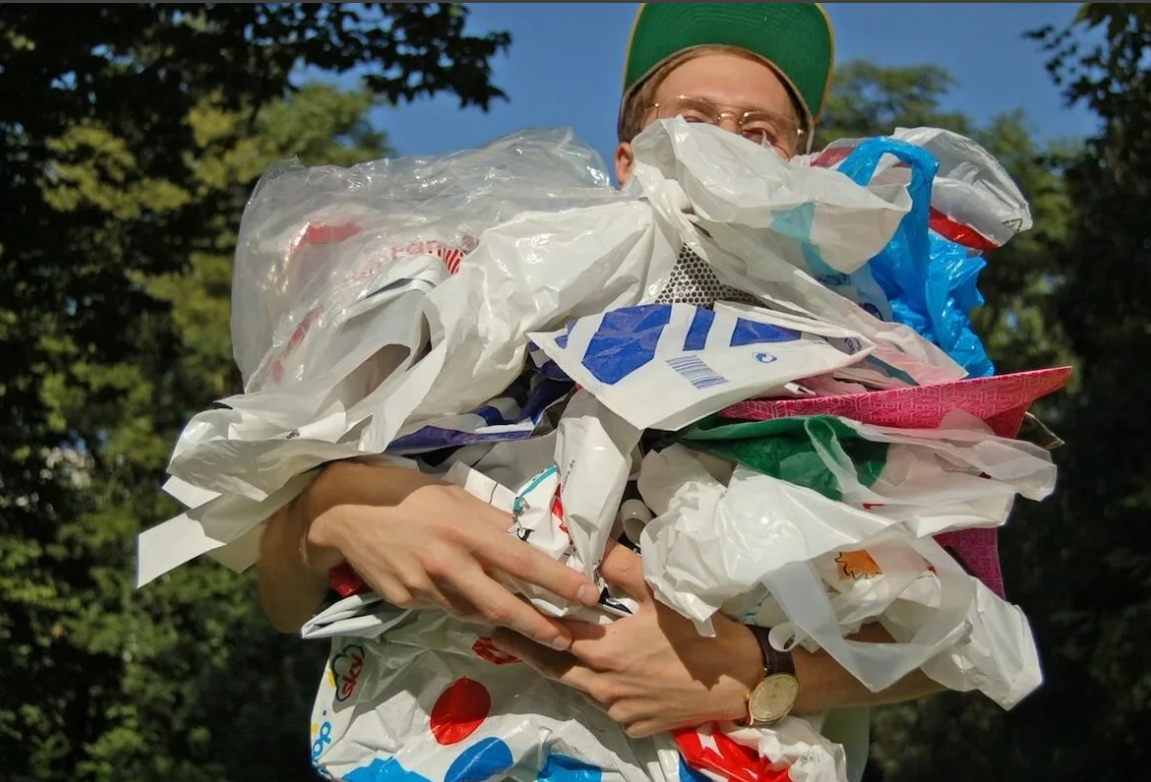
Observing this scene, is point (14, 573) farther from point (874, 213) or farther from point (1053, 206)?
point (1053, 206)

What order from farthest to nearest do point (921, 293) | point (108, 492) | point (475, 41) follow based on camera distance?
point (108, 492) → point (475, 41) → point (921, 293)

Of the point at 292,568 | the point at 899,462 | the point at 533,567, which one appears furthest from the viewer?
the point at 292,568

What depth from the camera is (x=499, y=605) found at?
3.51ft

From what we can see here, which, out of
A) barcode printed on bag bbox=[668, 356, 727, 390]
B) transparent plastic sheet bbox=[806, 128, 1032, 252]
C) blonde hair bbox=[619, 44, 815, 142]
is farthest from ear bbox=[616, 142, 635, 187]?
barcode printed on bag bbox=[668, 356, 727, 390]

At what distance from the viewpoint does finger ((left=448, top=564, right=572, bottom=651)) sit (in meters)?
1.07

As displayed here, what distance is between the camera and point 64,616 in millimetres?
4305

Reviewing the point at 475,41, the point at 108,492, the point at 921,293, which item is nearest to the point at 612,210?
the point at 921,293

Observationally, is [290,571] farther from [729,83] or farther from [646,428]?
[729,83]

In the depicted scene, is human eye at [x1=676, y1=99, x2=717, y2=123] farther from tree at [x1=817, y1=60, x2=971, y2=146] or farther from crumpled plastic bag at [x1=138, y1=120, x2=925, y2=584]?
tree at [x1=817, y1=60, x2=971, y2=146]

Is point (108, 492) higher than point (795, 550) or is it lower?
lower

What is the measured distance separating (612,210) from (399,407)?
12.3 inches

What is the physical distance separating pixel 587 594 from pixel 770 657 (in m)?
0.21

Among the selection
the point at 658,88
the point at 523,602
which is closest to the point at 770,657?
the point at 523,602

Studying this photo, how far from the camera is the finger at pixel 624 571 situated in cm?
112
